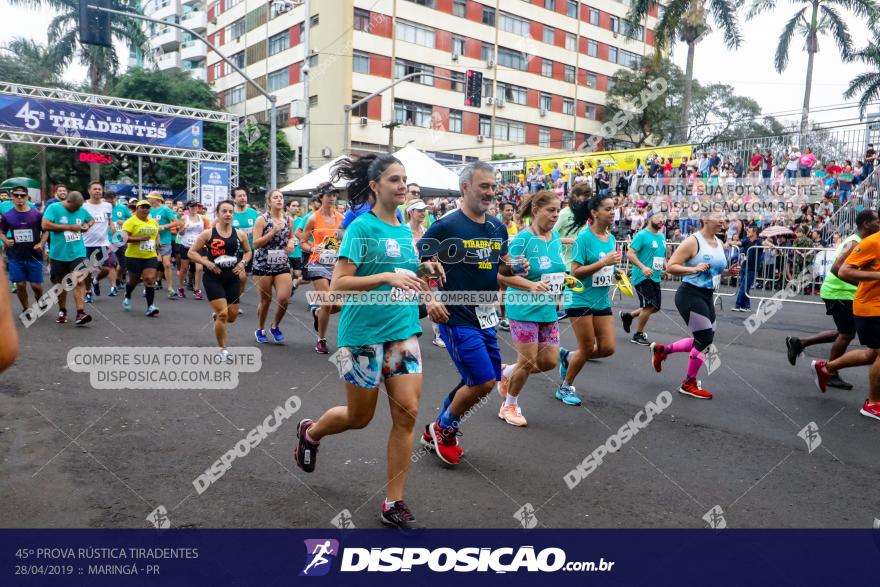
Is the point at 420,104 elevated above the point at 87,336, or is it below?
above

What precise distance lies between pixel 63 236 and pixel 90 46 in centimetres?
2832

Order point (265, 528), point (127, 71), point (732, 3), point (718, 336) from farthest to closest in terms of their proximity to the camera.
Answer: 1. point (127, 71)
2. point (732, 3)
3. point (718, 336)
4. point (265, 528)

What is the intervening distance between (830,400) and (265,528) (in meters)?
5.46

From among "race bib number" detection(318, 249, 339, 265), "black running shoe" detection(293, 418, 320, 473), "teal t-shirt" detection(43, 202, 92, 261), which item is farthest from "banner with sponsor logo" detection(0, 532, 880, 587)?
"teal t-shirt" detection(43, 202, 92, 261)

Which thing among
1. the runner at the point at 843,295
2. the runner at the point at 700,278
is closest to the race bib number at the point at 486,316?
the runner at the point at 700,278

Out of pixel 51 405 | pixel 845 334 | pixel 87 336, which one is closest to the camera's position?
pixel 51 405

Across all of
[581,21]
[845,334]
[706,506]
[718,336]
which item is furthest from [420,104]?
[706,506]

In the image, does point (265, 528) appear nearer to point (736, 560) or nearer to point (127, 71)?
point (736, 560)

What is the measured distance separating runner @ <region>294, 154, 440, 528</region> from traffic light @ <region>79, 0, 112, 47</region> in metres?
12.5

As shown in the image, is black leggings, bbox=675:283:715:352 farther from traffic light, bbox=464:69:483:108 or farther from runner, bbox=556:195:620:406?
traffic light, bbox=464:69:483:108

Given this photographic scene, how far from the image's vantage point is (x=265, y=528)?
3.39 metres

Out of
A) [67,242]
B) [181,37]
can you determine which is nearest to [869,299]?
[67,242]

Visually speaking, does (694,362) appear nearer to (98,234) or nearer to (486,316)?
(486,316)

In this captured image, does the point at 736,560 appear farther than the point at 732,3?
No
